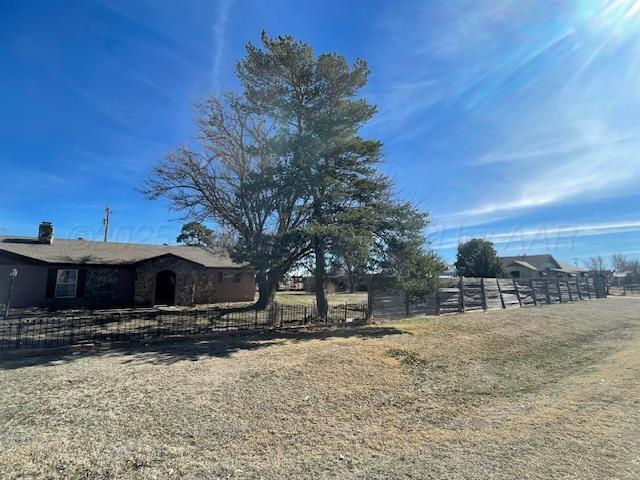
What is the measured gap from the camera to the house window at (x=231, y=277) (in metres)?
26.1

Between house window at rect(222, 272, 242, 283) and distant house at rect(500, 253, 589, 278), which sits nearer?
house window at rect(222, 272, 242, 283)

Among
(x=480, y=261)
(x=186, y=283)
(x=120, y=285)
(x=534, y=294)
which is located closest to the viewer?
(x=120, y=285)

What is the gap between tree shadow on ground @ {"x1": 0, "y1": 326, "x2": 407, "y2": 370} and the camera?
8.52m

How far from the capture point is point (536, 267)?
195 feet

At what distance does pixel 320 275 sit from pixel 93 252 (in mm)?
16346

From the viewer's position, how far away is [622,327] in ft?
51.0

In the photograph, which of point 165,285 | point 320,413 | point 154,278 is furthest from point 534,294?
point 165,285

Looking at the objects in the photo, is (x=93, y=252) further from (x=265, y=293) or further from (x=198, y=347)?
(x=198, y=347)

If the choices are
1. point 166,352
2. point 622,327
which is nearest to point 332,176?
point 166,352

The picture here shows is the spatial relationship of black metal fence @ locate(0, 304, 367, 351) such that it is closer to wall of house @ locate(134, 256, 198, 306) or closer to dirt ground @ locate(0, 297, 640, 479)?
dirt ground @ locate(0, 297, 640, 479)

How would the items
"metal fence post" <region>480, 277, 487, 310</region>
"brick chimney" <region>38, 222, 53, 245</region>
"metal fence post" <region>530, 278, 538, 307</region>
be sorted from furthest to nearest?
"metal fence post" <region>530, 278, 538, 307</region>, "brick chimney" <region>38, 222, 53, 245</region>, "metal fence post" <region>480, 277, 487, 310</region>

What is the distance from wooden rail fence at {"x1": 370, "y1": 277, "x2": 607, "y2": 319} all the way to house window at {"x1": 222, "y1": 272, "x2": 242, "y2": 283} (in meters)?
13.6

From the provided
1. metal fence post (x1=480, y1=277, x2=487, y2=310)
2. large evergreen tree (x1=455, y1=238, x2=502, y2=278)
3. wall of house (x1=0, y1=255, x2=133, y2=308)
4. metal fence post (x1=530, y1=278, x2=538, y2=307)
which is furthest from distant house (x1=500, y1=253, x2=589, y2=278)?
wall of house (x1=0, y1=255, x2=133, y2=308)

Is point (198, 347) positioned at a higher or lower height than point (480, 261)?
lower
